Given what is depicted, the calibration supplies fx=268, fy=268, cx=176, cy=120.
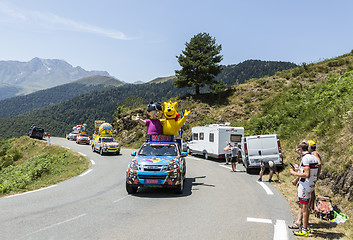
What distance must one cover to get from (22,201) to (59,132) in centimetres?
16405

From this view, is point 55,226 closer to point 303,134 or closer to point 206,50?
point 303,134

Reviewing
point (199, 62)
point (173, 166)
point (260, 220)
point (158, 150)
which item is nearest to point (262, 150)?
point (158, 150)

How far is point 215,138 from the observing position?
2092 cm

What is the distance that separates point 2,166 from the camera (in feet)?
111

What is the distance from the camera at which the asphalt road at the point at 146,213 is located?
18.7ft

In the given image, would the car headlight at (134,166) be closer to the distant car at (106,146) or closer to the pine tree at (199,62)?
the distant car at (106,146)

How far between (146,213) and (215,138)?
46.6 ft

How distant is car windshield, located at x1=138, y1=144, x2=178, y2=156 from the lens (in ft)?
33.7

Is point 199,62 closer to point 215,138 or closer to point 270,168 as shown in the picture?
point 215,138

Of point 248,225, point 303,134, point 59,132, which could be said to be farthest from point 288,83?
point 59,132

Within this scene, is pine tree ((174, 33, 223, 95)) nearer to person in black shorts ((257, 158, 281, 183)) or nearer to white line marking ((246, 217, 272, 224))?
person in black shorts ((257, 158, 281, 183))

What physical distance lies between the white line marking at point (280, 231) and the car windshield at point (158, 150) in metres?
4.76

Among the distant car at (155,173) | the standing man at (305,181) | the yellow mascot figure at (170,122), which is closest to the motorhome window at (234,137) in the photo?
the yellow mascot figure at (170,122)

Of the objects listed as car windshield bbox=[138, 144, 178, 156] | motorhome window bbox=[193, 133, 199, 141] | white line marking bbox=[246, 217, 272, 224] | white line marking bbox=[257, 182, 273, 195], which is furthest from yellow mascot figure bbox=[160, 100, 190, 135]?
motorhome window bbox=[193, 133, 199, 141]
